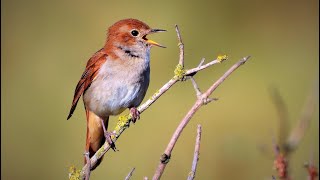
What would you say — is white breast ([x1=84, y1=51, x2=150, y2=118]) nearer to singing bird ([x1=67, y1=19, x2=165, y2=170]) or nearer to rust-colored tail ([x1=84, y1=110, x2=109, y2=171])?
singing bird ([x1=67, y1=19, x2=165, y2=170])

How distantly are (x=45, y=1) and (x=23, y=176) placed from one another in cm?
412

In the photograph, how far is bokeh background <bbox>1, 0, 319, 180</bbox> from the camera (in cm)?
802

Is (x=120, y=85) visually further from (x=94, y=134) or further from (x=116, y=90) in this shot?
(x=94, y=134)

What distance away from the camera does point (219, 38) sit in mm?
10320

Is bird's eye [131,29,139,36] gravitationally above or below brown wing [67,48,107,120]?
above

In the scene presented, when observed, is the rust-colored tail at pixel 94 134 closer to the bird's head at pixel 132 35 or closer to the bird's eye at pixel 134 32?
the bird's head at pixel 132 35

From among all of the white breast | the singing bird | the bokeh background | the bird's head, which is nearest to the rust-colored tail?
the singing bird

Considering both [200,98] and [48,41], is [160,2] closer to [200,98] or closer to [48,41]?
[48,41]

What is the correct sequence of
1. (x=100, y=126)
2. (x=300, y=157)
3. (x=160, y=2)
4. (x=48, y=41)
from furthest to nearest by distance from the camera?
(x=160, y=2) < (x=48, y=41) < (x=300, y=157) < (x=100, y=126)

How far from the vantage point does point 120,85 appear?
17.1 ft

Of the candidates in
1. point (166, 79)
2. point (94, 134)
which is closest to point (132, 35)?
point (94, 134)

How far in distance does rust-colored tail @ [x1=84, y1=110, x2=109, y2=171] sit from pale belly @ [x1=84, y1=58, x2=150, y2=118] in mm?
90

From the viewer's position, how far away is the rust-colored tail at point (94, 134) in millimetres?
5238

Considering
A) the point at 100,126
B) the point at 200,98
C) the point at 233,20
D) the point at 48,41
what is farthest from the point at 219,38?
the point at 200,98
